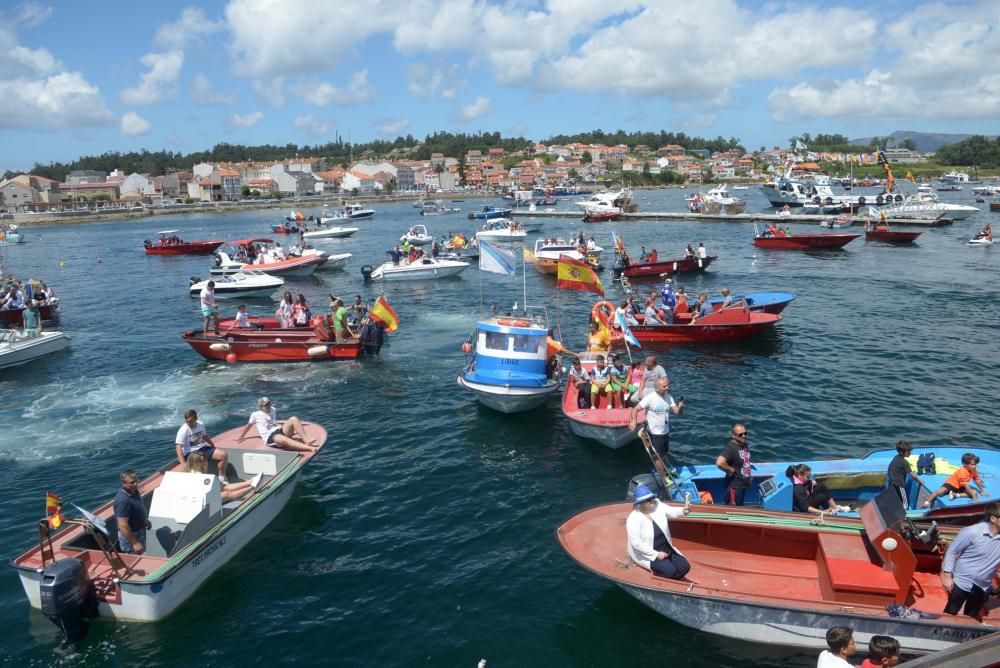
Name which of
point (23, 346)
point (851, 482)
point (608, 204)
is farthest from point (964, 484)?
point (608, 204)

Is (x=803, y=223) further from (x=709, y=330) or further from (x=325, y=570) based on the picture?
(x=325, y=570)

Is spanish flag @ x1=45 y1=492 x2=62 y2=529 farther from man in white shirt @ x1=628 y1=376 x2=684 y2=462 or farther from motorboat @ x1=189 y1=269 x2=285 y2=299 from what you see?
motorboat @ x1=189 y1=269 x2=285 y2=299

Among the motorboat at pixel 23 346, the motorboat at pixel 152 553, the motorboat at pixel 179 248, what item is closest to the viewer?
the motorboat at pixel 152 553

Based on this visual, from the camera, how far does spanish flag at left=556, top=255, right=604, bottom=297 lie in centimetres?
2438

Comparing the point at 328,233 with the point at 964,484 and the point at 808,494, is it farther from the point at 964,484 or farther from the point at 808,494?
the point at 964,484

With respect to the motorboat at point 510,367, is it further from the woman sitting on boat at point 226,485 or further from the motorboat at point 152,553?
the woman sitting on boat at point 226,485

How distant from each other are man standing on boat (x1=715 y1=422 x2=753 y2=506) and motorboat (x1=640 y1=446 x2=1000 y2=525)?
0.42 m

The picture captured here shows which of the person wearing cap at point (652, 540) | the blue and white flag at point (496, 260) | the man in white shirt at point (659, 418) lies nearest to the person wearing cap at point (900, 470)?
the man in white shirt at point (659, 418)

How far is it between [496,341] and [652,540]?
10967 millimetres

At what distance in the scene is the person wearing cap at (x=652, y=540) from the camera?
10.1 meters

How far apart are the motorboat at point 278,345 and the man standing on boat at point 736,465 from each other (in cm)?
1673

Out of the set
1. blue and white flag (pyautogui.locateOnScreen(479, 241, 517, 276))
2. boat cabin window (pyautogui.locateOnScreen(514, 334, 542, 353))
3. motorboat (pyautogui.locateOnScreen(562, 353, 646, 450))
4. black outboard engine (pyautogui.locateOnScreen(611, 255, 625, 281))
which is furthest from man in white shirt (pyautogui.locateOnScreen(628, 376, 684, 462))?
black outboard engine (pyautogui.locateOnScreen(611, 255, 625, 281))

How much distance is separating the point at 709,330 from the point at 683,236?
44.1 meters

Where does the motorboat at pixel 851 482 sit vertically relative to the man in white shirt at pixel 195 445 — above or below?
below
